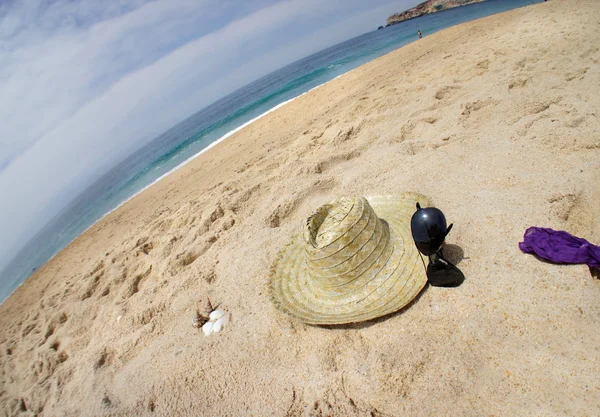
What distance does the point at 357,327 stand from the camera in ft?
7.10

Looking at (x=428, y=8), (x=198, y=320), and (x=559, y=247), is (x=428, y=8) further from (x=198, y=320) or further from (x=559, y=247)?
(x=198, y=320)

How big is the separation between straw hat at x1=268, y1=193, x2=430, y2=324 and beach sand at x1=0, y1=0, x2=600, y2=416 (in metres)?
0.21

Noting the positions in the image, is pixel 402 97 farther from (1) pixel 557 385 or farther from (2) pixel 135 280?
(2) pixel 135 280

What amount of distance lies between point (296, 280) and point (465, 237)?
1.56 metres

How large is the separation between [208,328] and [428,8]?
Result: 93.5 metres

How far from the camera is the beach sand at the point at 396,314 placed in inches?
66.2

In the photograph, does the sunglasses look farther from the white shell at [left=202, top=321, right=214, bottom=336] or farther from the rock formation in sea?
the rock formation in sea

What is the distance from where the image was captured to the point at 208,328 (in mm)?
2697

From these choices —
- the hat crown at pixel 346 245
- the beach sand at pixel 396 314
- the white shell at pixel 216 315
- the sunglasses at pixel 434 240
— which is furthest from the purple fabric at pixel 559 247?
the white shell at pixel 216 315

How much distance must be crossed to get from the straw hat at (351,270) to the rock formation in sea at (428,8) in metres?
65.9

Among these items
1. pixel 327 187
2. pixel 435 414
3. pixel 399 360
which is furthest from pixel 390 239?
pixel 327 187

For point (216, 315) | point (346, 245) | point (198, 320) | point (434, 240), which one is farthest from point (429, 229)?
point (198, 320)

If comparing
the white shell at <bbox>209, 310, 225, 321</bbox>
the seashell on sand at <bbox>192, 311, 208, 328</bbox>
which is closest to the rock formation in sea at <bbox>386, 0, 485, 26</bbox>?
the white shell at <bbox>209, 310, 225, 321</bbox>

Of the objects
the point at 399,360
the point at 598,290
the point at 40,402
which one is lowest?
the point at 598,290
